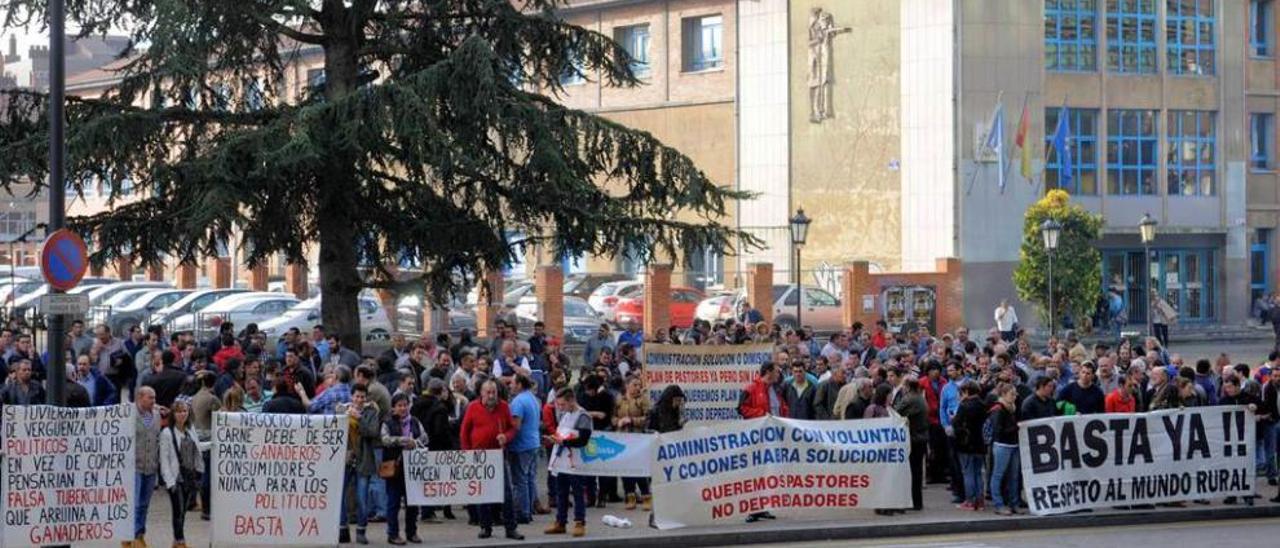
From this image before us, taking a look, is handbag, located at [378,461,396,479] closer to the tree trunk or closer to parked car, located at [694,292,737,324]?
the tree trunk

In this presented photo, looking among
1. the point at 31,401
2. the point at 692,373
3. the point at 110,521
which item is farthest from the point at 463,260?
the point at 110,521

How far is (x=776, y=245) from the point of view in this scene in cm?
6041

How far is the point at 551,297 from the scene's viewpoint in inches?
1884

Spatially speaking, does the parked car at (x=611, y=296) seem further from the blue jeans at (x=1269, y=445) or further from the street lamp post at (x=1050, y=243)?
the blue jeans at (x=1269, y=445)

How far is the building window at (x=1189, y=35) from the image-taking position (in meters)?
60.3

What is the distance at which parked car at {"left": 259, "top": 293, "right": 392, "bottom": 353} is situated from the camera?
142 ft

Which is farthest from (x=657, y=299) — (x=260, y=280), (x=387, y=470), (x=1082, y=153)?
(x=387, y=470)

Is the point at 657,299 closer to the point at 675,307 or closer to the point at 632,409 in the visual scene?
the point at 675,307

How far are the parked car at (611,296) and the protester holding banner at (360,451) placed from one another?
32957 mm

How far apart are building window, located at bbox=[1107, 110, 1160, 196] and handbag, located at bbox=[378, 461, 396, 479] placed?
4461 cm

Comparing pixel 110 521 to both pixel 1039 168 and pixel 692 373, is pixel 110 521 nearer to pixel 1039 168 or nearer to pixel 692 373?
pixel 692 373

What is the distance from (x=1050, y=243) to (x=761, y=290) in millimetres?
7840

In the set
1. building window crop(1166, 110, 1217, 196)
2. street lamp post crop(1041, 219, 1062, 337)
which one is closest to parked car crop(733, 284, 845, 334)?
street lamp post crop(1041, 219, 1062, 337)

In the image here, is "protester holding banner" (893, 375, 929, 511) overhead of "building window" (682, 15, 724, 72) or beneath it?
beneath
